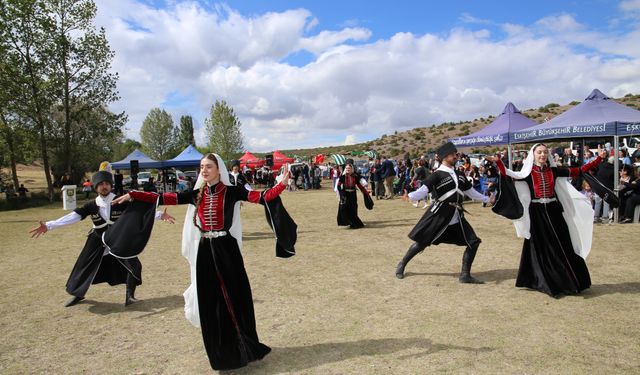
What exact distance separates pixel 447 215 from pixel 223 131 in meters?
54.5

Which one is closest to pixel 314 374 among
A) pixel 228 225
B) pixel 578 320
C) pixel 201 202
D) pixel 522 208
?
pixel 228 225

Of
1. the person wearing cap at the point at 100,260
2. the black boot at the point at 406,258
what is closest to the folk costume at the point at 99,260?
the person wearing cap at the point at 100,260

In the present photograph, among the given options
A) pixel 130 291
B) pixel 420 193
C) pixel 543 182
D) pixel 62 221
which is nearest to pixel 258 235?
pixel 130 291

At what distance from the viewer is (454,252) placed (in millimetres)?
8234

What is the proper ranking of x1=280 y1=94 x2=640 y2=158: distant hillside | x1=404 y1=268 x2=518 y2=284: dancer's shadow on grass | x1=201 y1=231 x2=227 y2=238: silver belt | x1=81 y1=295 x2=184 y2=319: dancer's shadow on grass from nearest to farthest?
x1=201 y1=231 x2=227 y2=238: silver belt, x1=81 y1=295 x2=184 y2=319: dancer's shadow on grass, x1=404 y1=268 x2=518 y2=284: dancer's shadow on grass, x1=280 y1=94 x2=640 y2=158: distant hillside

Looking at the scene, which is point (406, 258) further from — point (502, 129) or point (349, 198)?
point (502, 129)

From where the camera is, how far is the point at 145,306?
19.2ft

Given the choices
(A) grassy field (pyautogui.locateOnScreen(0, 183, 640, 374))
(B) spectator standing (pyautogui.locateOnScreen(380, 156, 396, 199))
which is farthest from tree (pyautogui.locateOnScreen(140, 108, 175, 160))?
(A) grassy field (pyautogui.locateOnScreen(0, 183, 640, 374))

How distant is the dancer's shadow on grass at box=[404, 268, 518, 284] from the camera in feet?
21.0

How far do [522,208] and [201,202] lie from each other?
4.07 meters

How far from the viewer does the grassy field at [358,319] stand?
3949 millimetres

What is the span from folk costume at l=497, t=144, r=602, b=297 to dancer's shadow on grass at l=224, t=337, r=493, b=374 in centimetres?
211

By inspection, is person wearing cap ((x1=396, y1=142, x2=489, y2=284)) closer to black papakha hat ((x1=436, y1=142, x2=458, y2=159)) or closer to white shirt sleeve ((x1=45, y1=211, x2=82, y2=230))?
black papakha hat ((x1=436, y1=142, x2=458, y2=159))

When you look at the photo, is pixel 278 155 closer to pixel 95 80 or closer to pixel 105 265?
pixel 95 80
